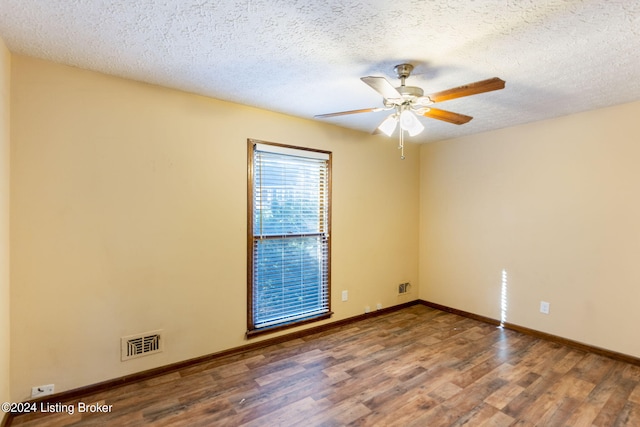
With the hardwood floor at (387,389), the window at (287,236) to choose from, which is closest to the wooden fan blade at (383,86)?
the window at (287,236)

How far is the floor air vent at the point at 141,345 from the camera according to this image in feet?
8.11

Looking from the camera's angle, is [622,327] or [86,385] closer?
[86,385]

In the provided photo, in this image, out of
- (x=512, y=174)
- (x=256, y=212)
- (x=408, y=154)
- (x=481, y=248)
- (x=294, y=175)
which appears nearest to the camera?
(x=256, y=212)

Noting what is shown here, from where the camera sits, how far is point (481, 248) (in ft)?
13.2

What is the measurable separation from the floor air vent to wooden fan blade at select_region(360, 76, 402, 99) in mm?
2516

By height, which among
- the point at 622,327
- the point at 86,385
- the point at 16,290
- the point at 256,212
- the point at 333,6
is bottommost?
the point at 86,385

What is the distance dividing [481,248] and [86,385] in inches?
166

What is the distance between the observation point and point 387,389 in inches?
96.5

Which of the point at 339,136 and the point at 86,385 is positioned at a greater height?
the point at 339,136

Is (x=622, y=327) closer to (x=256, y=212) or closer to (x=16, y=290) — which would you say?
(x=256, y=212)

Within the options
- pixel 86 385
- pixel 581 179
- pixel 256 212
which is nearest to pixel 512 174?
pixel 581 179

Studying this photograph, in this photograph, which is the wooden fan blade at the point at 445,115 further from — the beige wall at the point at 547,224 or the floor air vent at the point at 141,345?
the floor air vent at the point at 141,345

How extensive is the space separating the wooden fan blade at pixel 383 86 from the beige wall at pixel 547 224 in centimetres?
236

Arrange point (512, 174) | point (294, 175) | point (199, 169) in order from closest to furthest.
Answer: point (199, 169)
point (294, 175)
point (512, 174)
